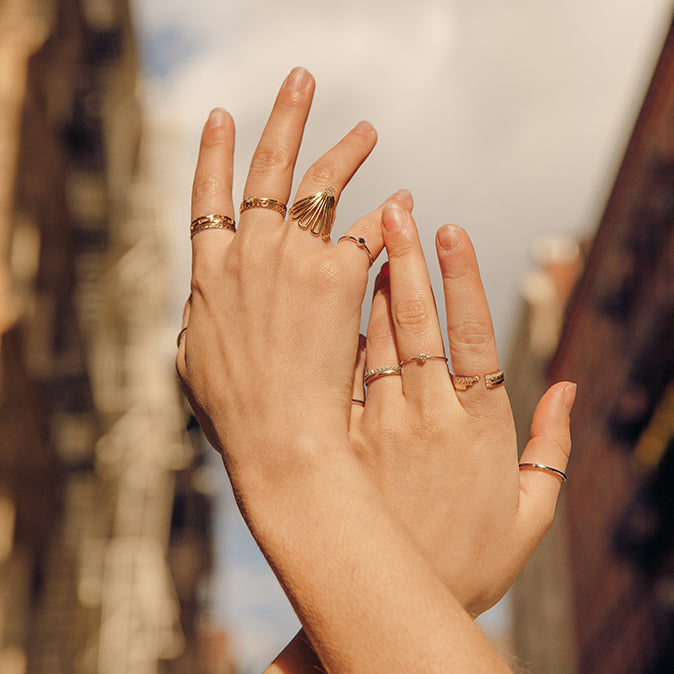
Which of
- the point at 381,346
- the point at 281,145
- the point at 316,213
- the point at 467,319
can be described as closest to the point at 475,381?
the point at 467,319

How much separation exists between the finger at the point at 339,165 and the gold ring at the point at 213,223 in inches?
7.4

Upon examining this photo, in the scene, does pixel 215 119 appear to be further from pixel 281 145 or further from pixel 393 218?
pixel 393 218

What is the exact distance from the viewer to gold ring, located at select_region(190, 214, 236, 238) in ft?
6.00

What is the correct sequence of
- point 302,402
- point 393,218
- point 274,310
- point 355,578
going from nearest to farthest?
1. point 355,578
2. point 302,402
3. point 274,310
4. point 393,218

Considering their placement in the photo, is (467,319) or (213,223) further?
(213,223)

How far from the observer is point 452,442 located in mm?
1646

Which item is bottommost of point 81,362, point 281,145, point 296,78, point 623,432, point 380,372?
point 81,362

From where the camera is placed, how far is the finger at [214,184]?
1798 mm

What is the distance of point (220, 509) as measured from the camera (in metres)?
29.2

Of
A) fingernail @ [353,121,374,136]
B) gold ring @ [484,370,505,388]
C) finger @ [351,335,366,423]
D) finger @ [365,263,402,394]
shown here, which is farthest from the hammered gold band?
fingernail @ [353,121,374,136]

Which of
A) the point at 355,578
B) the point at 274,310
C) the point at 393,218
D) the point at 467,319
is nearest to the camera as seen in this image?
the point at 355,578

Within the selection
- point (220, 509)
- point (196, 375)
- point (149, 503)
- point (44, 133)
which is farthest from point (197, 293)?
point (220, 509)

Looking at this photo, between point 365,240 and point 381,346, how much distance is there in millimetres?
267

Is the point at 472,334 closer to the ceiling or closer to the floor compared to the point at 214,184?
closer to the floor
